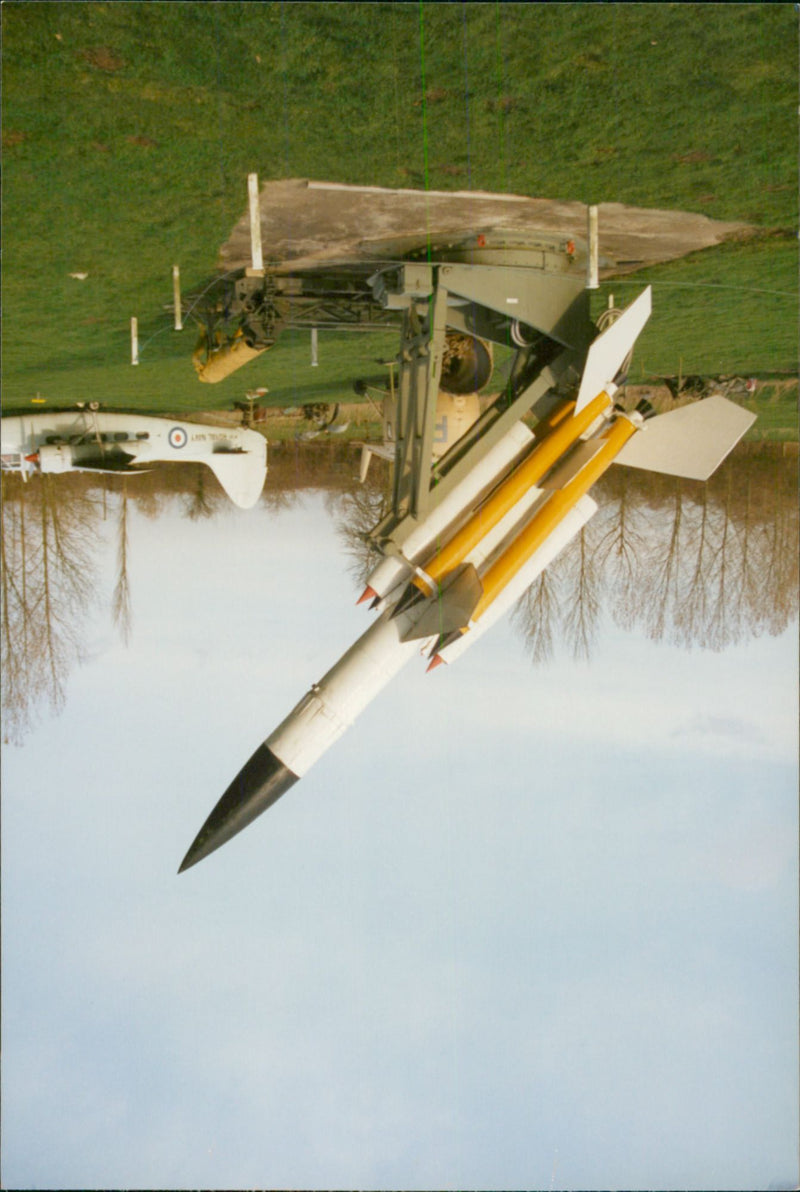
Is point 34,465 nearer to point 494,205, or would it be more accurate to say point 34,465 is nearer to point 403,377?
point 403,377

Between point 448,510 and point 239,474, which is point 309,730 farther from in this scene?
point 239,474

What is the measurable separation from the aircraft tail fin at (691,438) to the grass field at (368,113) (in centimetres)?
175

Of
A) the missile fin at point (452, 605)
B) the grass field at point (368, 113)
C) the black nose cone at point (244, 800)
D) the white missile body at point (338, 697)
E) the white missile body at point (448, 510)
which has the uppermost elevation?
the grass field at point (368, 113)

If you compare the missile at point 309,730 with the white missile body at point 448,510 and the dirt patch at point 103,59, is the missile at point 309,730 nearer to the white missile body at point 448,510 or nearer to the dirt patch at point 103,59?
the white missile body at point 448,510

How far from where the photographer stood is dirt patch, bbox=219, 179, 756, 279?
26.8ft

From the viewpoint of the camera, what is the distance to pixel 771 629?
18016 mm

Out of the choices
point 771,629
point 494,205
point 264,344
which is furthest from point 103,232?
point 771,629

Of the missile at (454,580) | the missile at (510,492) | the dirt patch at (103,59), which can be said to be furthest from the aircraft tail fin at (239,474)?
the dirt patch at (103,59)

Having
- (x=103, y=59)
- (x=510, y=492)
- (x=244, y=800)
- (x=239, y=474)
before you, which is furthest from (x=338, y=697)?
(x=239, y=474)

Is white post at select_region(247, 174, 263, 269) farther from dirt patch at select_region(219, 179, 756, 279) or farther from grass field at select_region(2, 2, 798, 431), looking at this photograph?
dirt patch at select_region(219, 179, 756, 279)

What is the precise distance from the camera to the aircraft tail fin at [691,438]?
9039 millimetres

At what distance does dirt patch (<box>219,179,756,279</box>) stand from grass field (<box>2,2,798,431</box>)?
18 centimetres

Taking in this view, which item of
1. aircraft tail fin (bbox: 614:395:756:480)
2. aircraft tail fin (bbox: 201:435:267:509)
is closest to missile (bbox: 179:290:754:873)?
aircraft tail fin (bbox: 614:395:756:480)

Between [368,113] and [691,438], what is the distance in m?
3.92
